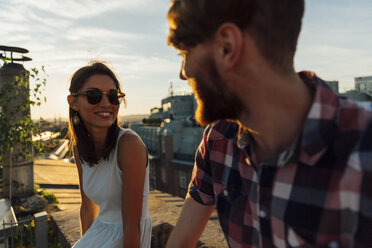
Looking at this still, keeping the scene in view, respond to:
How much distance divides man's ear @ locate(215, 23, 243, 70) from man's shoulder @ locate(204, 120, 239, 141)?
1.83 feet

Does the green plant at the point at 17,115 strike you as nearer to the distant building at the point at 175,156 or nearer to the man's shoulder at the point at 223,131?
the man's shoulder at the point at 223,131

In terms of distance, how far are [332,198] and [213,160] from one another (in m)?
0.84

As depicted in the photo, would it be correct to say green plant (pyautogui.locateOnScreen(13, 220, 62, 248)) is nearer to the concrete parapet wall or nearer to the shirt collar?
the concrete parapet wall

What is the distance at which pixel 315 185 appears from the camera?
1.28m

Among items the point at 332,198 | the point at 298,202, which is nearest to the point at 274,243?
the point at 298,202

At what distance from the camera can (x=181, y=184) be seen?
28562 mm

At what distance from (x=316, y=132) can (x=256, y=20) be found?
64 centimetres

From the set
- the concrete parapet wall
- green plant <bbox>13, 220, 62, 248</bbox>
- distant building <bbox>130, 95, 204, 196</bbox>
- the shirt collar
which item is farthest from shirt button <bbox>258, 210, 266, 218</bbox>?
distant building <bbox>130, 95, 204, 196</bbox>

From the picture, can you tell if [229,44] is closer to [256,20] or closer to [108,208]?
[256,20]

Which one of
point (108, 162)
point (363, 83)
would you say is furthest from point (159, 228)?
point (363, 83)

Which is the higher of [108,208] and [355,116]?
[355,116]

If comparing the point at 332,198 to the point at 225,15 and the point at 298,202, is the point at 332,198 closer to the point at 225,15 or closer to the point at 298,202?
the point at 298,202

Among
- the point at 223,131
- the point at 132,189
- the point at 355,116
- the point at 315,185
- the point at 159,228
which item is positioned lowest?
the point at 159,228

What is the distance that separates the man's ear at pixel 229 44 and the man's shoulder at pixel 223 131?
0.56 m
